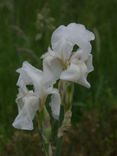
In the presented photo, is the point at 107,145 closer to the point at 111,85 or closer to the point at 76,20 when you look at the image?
the point at 111,85

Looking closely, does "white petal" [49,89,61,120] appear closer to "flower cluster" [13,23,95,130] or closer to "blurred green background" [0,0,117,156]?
"flower cluster" [13,23,95,130]

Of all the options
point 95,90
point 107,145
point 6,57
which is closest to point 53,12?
point 6,57

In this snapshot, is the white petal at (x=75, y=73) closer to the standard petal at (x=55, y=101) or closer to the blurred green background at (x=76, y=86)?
the standard petal at (x=55, y=101)

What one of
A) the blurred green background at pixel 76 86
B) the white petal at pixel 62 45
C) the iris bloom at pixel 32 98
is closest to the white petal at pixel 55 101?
the iris bloom at pixel 32 98

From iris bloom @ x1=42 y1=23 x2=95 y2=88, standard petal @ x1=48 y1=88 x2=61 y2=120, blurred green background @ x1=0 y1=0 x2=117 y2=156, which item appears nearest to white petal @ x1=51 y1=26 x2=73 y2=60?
iris bloom @ x1=42 y1=23 x2=95 y2=88

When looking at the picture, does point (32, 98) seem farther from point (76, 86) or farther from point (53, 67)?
point (76, 86)

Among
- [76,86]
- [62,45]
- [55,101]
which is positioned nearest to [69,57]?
[62,45]

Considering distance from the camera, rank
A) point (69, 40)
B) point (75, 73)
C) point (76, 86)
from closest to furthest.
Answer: point (75, 73), point (69, 40), point (76, 86)

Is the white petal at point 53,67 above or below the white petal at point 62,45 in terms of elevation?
below
